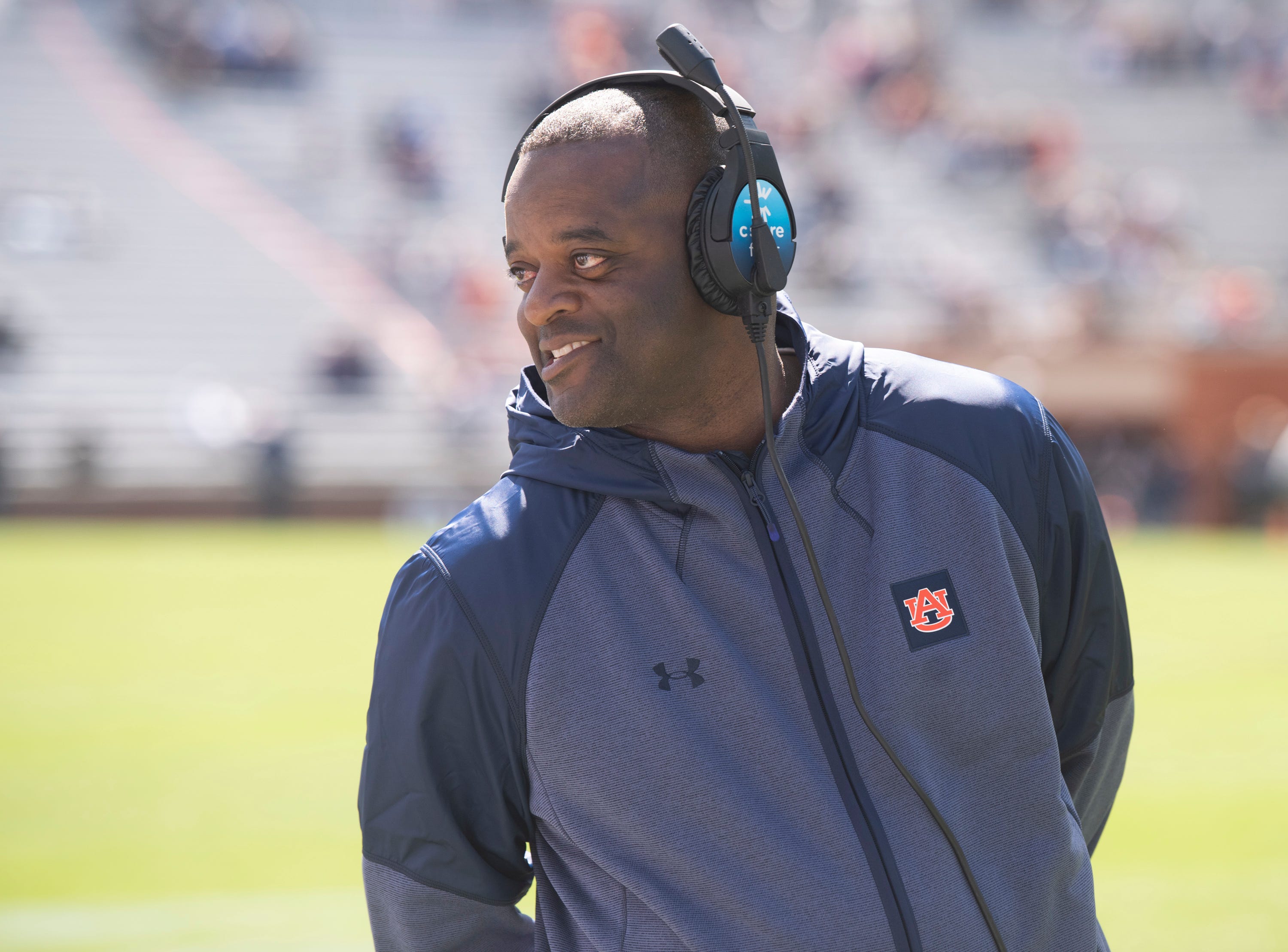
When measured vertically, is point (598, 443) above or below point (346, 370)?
below

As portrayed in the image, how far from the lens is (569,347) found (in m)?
1.83

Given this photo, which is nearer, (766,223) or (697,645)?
(697,645)

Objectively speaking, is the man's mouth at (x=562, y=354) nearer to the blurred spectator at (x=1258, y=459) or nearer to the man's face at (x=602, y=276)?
the man's face at (x=602, y=276)

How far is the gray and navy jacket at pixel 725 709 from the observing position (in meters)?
1.65

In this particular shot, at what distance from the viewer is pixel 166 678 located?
321 inches

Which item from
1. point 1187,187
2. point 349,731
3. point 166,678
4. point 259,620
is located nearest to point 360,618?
point 259,620

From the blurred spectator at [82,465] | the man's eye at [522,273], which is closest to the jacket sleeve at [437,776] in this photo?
the man's eye at [522,273]

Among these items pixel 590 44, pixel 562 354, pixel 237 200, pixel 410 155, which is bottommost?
pixel 562 354

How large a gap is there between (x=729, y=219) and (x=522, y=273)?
28 cm

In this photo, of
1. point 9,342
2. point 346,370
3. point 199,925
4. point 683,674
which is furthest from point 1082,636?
point 9,342

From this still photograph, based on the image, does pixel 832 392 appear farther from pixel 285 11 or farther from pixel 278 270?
pixel 285 11

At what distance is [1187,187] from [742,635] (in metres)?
25.6

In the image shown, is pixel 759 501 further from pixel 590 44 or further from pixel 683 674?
pixel 590 44

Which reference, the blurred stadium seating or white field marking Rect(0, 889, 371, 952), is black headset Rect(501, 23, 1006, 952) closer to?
white field marking Rect(0, 889, 371, 952)
